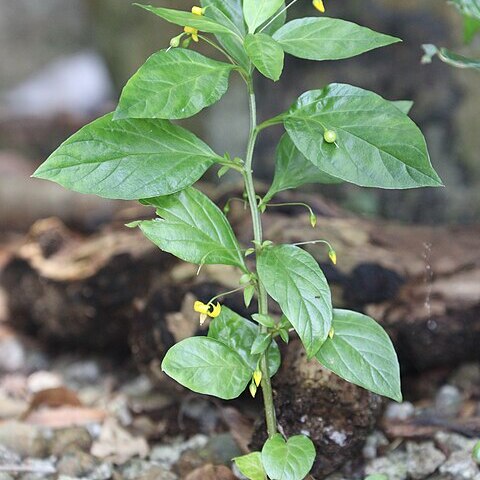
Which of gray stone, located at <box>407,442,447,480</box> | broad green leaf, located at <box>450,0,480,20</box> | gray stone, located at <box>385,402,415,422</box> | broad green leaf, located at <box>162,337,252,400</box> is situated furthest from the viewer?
gray stone, located at <box>385,402,415,422</box>

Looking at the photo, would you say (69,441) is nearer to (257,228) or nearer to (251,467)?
(251,467)

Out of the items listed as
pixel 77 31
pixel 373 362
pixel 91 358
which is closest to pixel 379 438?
pixel 373 362

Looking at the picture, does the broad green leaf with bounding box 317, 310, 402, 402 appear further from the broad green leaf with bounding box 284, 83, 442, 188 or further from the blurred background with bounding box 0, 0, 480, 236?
the blurred background with bounding box 0, 0, 480, 236

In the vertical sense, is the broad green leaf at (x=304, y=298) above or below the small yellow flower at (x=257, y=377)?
above

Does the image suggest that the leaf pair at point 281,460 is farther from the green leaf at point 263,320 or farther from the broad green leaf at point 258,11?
the broad green leaf at point 258,11

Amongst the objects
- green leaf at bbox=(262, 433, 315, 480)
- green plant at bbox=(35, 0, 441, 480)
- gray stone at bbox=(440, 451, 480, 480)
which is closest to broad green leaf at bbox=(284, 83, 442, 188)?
green plant at bbox=(35, 0, 441, 480)

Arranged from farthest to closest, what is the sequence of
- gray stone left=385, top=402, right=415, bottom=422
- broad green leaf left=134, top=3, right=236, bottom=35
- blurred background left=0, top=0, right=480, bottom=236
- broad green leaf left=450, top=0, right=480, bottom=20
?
blurred background left=0, top=0, right=480, bottom=236 → gray stone left=385, top=402, right=415, bottom=422 → broad green leaf left=450, top=0, right=480, bottom=20 → broad green leaf left=134, top=3, right=236, bottom=35

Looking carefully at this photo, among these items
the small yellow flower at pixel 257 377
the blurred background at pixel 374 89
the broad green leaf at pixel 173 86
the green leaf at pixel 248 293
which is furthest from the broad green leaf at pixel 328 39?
the blurred background at pixel 374 89
